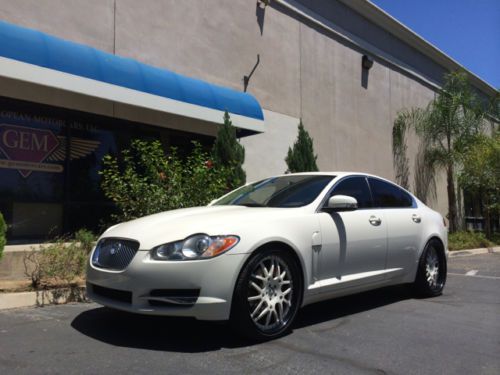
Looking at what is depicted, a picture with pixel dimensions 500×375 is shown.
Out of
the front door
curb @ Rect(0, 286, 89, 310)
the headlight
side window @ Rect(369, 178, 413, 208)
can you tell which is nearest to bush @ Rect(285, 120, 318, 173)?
side window @ Rect(369, 178, 413, 208)

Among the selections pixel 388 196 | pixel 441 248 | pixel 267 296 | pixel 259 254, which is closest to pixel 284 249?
pixel 259 254

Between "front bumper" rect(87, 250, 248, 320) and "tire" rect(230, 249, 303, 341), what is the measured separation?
0.39 ft

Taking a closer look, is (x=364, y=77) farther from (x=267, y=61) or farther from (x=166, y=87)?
(x=166, y=87)

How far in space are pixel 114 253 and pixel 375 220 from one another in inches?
112

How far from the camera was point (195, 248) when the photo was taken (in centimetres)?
418

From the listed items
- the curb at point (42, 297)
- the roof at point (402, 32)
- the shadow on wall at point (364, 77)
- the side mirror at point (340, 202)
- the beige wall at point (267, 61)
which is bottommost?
the curb at point (42, 297)

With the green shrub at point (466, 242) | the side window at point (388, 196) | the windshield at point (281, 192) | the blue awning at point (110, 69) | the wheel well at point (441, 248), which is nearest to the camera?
the windshield at point (281, 192)

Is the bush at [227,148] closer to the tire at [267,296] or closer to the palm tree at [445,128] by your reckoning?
the tire at [267,296]

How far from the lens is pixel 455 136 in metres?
20.3

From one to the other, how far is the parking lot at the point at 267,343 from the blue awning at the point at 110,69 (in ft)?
13.1

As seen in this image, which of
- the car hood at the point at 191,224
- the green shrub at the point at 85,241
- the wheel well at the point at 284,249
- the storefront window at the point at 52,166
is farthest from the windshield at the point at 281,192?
the storefront window at the point at 52,166

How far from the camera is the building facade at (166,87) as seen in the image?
29.0ft

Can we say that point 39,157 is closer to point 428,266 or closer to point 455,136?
point 428,266

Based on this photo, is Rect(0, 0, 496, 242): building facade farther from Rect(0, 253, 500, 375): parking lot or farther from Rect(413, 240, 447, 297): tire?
Rect(413, 240, 447, 297): tire
